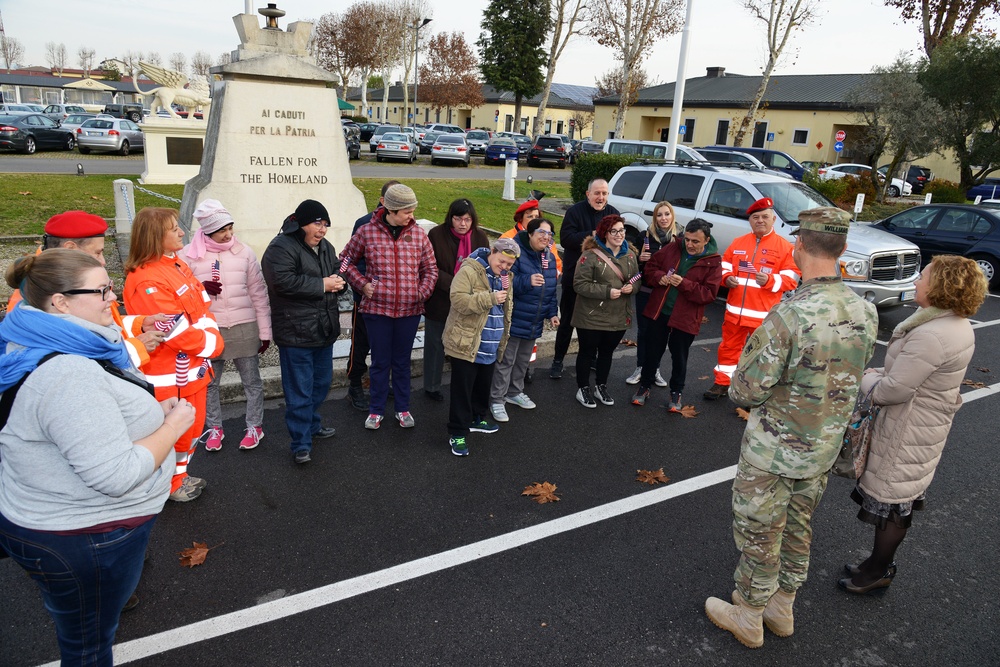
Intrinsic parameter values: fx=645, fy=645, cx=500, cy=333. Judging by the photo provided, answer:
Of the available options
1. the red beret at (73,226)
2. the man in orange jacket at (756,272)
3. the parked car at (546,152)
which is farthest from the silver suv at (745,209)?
the parked car at (546,152)

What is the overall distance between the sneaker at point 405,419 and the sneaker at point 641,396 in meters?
2.22

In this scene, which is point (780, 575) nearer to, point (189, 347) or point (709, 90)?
point (189, 347)

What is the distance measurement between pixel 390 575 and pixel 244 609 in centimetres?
77

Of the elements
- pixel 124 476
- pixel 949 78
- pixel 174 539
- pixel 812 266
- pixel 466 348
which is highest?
pixel 949 78

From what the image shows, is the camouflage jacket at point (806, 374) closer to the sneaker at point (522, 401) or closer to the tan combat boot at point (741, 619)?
the tan combat boot at point (741, 619)

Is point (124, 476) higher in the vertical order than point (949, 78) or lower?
lower

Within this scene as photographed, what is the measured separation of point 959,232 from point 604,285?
11392 mm

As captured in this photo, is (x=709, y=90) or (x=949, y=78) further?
(x=709, y=90)

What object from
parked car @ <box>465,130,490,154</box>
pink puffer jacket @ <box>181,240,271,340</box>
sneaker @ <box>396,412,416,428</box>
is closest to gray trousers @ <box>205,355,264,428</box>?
pink puffer jacket @ <box>181,240,271,340</box>

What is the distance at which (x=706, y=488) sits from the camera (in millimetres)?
4820

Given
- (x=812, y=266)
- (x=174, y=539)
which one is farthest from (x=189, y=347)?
(x=812, y=266)

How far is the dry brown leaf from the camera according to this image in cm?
452

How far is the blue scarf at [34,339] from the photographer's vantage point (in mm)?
2057

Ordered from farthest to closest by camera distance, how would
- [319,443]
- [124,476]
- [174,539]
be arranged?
[319,443]
[174,539]
[124,476]
